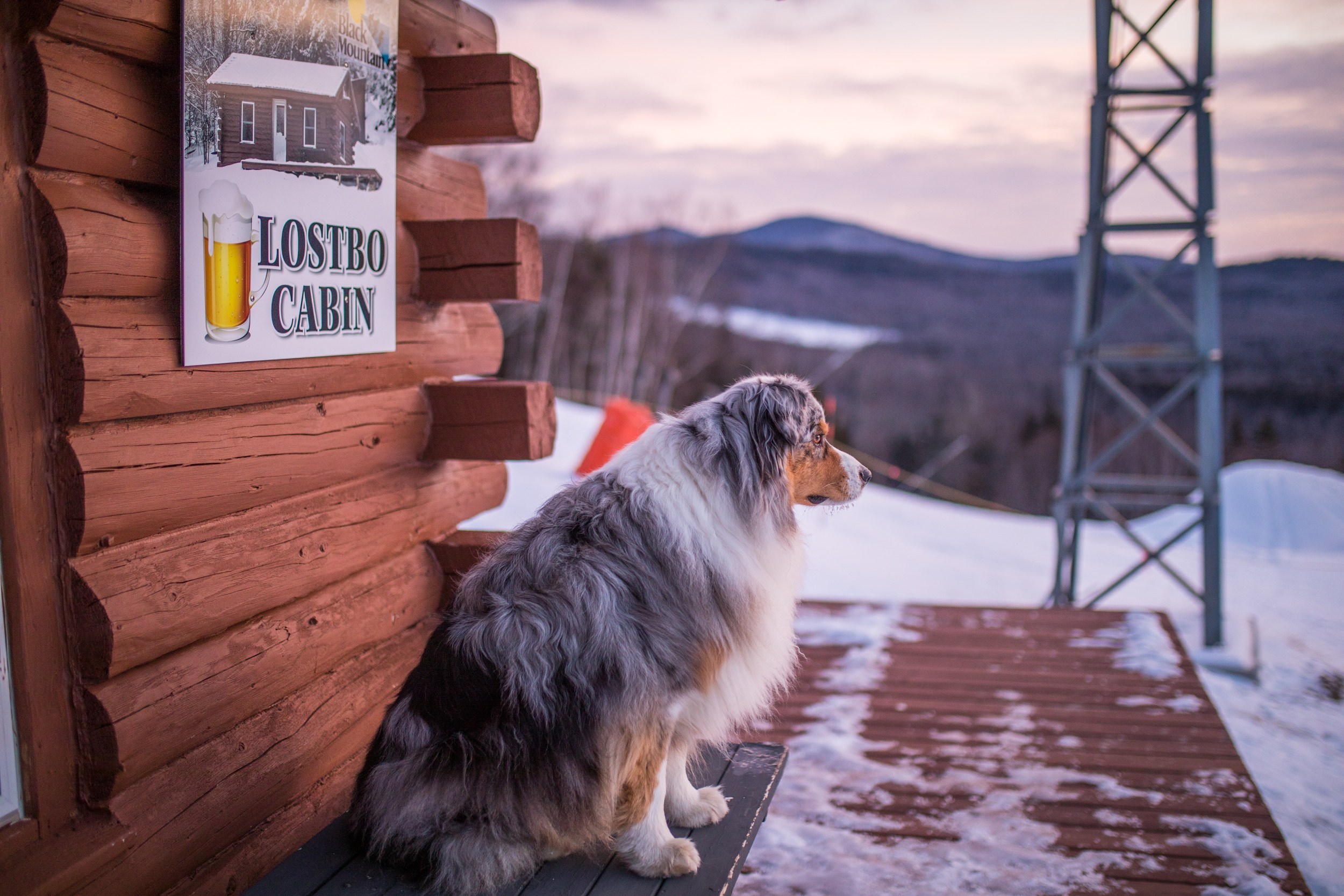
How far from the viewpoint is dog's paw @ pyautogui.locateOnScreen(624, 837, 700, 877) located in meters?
2.25

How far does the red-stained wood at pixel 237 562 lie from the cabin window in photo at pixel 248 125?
941 millimetres

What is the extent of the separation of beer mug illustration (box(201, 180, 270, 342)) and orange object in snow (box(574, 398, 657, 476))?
8.47m

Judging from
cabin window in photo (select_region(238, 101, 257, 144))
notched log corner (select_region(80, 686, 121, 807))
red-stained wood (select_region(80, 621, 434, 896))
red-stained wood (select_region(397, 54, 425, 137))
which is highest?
red-stained wood (select_region(397, 54, 425, 137))

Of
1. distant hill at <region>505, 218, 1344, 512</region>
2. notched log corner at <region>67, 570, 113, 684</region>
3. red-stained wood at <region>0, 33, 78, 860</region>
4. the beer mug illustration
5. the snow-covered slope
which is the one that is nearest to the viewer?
red-stained wood at <region>0, 33, 78, 860</region>

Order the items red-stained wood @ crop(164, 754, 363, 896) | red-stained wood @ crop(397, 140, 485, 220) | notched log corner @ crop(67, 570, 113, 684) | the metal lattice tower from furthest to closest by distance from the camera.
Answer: the metal lattice tower, red-stained wood @ crop(397, 140, 485, 220), red-stained wood @ crop(164, 754, 363, 896), notched log corner @ crop(67, 570, 113, 684)

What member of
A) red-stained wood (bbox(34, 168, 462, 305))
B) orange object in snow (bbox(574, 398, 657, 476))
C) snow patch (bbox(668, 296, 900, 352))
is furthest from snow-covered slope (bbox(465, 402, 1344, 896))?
snow patch (bbox(668, 296, 900, 352))

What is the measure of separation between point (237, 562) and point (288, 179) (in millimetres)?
1006

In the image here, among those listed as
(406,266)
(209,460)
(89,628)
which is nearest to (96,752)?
(89,628)

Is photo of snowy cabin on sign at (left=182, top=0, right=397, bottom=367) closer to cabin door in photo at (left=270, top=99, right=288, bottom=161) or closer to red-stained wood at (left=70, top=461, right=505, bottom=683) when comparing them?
cabin door in photo at (left=270, top=99, right=288, bottom=161)

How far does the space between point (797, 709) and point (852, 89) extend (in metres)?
17.7

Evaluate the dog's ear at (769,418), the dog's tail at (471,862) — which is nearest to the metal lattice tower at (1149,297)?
the dog's ear at (769,418)

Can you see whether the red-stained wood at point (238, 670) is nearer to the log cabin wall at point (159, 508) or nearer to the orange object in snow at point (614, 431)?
the log cabin wall at point (159, 508)

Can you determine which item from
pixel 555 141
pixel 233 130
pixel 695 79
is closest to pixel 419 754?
pixel 233 130

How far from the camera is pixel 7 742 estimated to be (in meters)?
1.70
